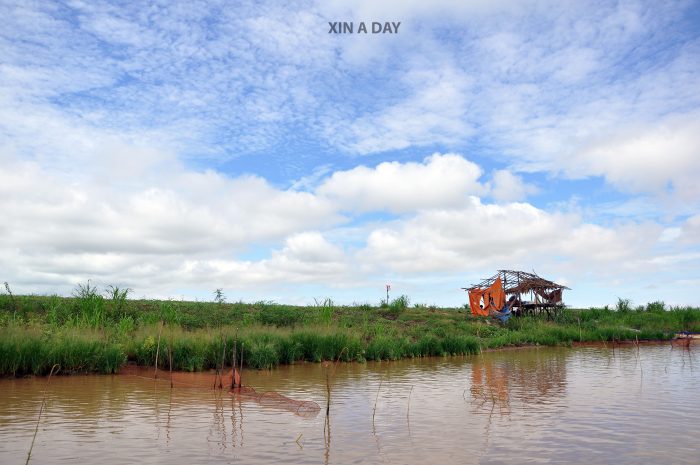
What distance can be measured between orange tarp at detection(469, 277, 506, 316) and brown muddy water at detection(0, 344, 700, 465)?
749 inches

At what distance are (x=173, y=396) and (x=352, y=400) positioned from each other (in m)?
3.39

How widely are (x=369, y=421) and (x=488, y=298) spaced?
26394 mm

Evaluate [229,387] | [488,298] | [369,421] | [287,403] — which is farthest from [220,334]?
[488,298]

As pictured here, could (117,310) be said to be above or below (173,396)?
above

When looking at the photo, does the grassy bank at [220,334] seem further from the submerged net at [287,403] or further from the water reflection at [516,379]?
the submerged net at [287,403]

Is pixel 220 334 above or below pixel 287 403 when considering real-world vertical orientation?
above

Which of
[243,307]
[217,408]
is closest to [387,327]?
[243,307]

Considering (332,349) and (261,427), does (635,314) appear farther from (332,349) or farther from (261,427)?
(261,427)

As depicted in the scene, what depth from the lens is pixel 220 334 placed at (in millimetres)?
15430

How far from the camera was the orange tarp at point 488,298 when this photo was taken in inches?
1321

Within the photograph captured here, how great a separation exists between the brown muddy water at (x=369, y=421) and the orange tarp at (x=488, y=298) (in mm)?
19030

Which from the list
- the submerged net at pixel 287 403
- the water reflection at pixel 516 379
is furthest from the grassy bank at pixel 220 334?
the submerged net at pixel 287 403

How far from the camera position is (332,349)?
697 inches

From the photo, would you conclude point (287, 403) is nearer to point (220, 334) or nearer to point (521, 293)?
point (220, 334)
